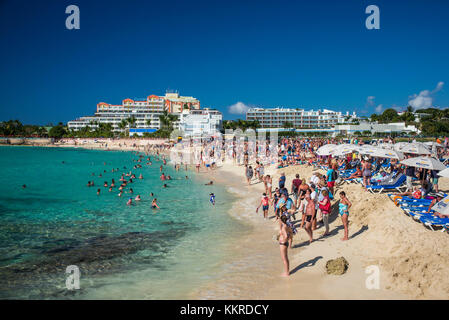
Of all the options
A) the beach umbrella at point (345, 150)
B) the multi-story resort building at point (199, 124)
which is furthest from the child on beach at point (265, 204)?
the multi-story resort building at point (199, 124)

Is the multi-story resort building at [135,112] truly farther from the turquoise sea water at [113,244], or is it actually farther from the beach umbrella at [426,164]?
the beach umbrella at [426,164]

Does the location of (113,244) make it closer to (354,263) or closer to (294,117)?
(354,263)

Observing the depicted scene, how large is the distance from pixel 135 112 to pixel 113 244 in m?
116

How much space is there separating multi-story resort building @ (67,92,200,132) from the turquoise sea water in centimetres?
10073

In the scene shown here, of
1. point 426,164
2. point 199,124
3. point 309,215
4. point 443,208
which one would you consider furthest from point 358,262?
point 199,124

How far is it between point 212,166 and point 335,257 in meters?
23.8

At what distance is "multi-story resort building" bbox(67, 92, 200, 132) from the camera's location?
116 meters

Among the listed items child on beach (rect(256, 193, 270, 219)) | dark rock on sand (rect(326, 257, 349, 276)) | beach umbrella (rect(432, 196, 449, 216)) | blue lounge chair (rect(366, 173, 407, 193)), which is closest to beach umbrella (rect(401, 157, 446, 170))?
blue lounge chair (rect(366, 173, 407, 193))

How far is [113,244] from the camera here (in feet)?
32.8

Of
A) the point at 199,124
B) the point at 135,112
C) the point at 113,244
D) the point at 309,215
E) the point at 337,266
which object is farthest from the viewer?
the point at 135,112

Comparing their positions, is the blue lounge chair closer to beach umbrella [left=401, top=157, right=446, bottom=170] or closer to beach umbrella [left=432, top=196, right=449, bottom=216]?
beach umbrella [left=401, top=157, right=446, bottom=170]

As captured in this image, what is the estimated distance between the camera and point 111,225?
12258 millimetres
